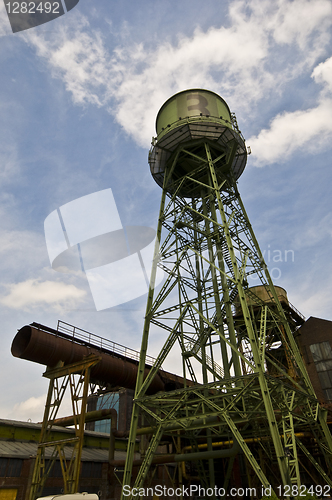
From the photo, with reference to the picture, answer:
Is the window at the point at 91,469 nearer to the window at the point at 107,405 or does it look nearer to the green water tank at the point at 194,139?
the window at the point at 107,405

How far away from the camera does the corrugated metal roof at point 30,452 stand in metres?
16.6

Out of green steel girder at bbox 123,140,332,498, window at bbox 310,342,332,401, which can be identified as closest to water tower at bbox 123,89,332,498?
green steel girder at bbox 123,140,332,498

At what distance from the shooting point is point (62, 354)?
1620 centimetres

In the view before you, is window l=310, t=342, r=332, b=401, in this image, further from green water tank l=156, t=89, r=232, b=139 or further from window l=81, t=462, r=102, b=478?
green water tank l=156, t=89, r=232, b=139

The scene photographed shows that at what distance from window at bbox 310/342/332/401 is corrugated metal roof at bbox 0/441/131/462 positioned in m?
16.0

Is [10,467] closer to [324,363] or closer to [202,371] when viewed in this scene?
[202,371]

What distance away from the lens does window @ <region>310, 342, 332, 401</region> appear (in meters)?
26.8

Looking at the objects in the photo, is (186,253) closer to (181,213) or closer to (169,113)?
(181,213)

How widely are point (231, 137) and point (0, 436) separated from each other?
20276 millimetres

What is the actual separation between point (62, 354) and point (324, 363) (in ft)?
69.5

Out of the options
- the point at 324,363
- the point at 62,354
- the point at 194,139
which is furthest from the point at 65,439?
the point at 324,363

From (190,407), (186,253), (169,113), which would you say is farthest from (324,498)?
(169,113)

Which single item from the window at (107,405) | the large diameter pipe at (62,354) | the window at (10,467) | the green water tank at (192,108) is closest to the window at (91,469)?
the window at (10,467)

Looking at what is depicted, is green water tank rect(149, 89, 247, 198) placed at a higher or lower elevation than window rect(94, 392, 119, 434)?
higher
